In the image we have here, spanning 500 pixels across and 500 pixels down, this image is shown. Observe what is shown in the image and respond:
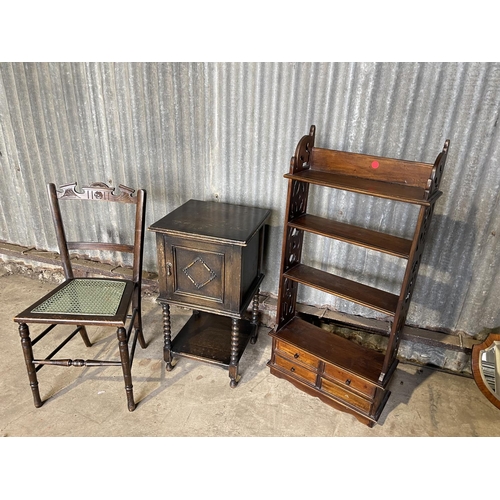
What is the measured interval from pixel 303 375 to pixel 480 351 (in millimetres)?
1087

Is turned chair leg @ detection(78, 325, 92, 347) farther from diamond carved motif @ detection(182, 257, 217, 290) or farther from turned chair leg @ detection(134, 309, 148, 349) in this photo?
diamond carved motif @ detection(182, 257, 217, 290)

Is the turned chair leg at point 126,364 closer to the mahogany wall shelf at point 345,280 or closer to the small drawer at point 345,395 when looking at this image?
the mahogany wall shelf at point 345,280

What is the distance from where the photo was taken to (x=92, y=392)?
2338 millimetres

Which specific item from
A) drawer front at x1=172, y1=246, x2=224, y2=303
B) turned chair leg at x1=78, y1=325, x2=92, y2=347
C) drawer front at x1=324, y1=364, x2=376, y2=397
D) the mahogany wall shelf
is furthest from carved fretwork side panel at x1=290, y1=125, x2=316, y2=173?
turned chair leg at x1=78, y1=325, x2=92, y2=347

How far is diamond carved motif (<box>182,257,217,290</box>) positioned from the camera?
2117 mm

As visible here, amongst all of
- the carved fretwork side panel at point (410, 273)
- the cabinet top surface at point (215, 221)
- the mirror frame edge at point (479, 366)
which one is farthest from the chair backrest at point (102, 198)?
the mirror frame edge at point (479, 366)

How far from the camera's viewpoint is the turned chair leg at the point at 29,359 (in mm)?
2043

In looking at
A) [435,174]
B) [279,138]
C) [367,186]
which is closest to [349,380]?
[367,186]

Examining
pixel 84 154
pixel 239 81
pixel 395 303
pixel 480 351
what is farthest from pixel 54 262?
pixel 480 351

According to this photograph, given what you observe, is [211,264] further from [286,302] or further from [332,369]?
[332,369]

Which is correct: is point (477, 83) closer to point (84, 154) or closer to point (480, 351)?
point (480, 351)

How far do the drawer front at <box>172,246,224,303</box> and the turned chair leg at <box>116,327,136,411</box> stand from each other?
0.38 metres

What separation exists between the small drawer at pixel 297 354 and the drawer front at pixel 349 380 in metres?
0.08

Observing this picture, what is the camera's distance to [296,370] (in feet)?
→ 7.87
